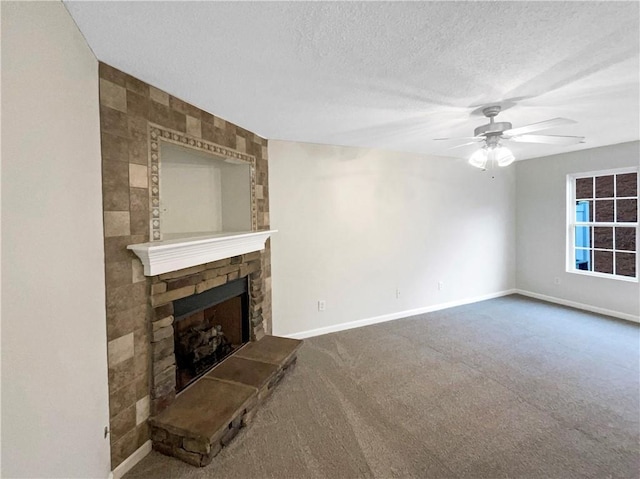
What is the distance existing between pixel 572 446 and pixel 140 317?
9.37 feet

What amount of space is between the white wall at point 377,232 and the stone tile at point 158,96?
1.37m

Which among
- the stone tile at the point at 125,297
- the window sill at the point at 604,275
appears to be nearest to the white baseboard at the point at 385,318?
the window sill at the point at 604,275

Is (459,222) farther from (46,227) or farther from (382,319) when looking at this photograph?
(46,227)

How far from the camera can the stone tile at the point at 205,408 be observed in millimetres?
1785

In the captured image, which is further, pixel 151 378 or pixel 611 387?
pixel 611 387

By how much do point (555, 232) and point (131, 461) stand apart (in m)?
5.96

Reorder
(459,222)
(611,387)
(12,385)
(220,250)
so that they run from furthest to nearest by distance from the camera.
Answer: (459,222), (611,387), (220,250), (12,385)

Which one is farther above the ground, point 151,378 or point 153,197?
point 153,197

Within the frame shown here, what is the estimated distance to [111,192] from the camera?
1.66 m

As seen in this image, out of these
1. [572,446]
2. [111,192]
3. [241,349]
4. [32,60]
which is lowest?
[572,446]

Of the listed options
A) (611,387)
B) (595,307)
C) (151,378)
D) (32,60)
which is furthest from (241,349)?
(595,307)

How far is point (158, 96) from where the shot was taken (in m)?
1.97

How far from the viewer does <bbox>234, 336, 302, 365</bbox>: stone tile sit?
2655 mm

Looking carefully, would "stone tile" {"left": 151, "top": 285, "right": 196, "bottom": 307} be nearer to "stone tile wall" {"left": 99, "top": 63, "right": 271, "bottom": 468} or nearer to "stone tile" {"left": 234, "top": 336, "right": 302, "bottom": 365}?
"stone tile wall" {"left": 99, "top": 63, "right": 271, "bottom": 468}
